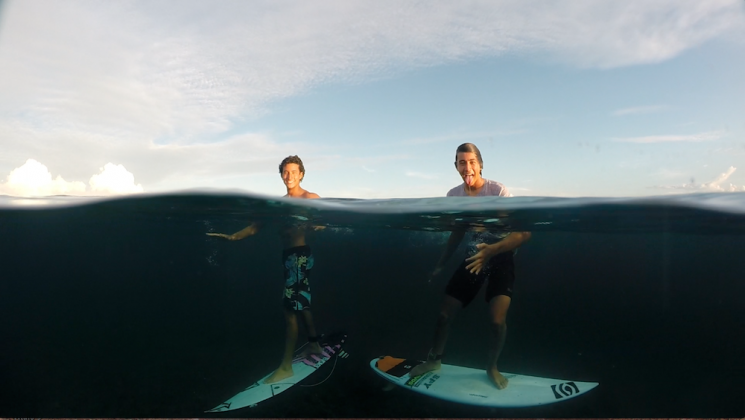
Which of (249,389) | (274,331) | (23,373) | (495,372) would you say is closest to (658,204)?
(495,372)

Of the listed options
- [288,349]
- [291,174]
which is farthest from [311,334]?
[291,174]

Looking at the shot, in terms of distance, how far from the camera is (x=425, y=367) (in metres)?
7.88

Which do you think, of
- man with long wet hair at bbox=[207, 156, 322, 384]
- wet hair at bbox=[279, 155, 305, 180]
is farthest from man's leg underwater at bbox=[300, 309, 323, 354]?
wet hair at bbox=[279, 155, 305, 180]

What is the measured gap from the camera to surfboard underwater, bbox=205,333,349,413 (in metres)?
7.00

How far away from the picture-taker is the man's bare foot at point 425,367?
24.8ft

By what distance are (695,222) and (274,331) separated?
34.0m

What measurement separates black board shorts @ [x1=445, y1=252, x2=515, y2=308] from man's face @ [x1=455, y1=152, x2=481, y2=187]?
1535 mm

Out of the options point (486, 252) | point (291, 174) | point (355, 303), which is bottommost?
point (355, 303)

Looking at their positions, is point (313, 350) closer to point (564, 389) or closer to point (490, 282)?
point (490, 282)

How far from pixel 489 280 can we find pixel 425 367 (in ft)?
8.89

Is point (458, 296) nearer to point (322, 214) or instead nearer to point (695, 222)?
point (322, 214)

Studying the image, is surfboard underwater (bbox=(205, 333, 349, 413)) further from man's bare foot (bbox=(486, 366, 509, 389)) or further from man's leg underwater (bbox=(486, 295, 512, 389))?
man's leg underwater (bbox=(486, 295, 512, 389))

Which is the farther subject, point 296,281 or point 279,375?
point 279,375

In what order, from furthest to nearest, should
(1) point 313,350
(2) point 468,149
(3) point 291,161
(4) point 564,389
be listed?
(1) point 313,350 < (4) point 564,389 < (3) point 291,161 < (2) point 468,149
